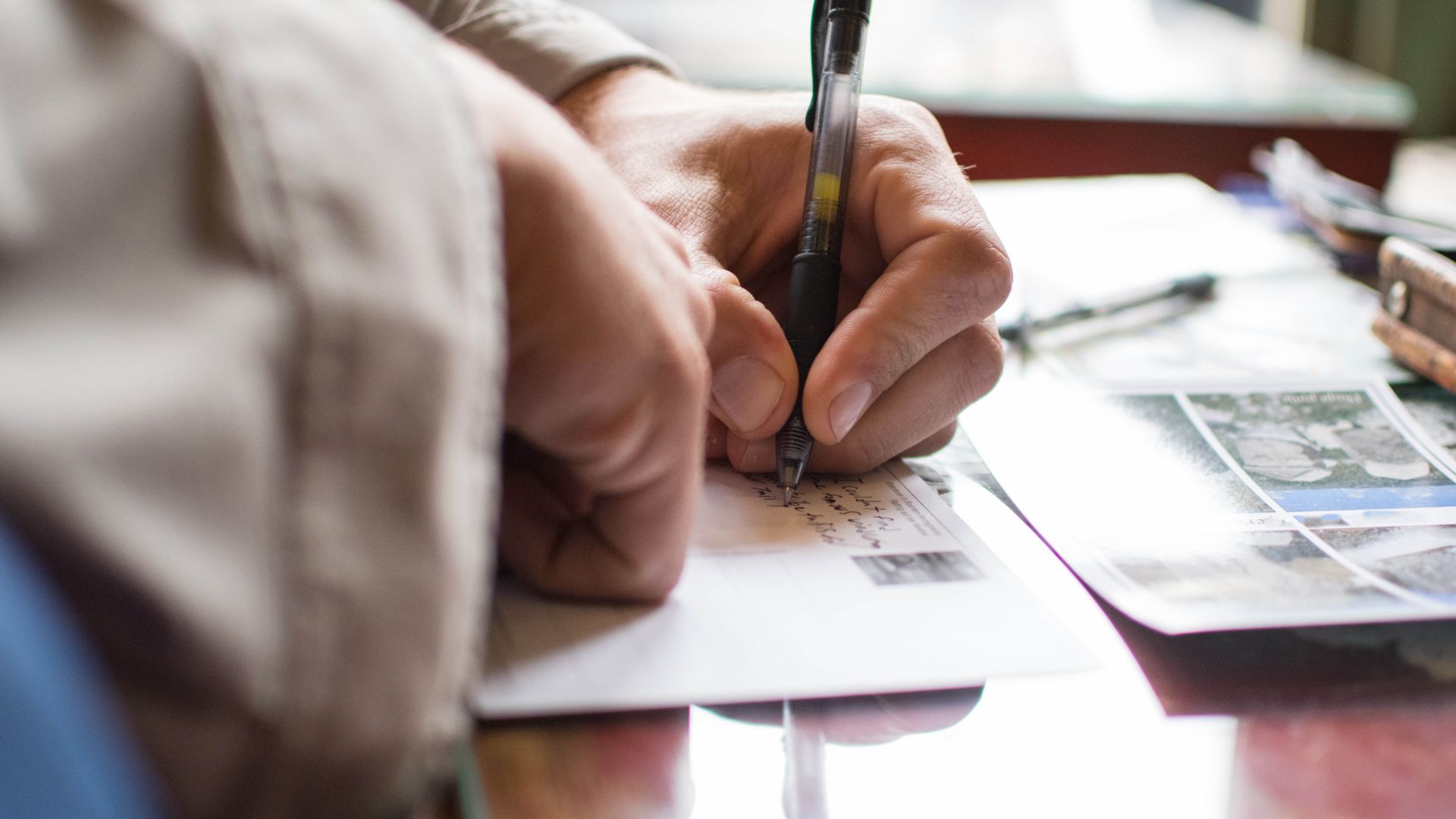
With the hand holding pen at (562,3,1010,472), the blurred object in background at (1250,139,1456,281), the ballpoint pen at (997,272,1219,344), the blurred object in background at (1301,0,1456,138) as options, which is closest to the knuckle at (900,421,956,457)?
the hand holding pen at (562,3,1010,472)

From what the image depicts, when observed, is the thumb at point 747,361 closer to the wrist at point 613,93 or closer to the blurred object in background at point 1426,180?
the wrist at point 613,93

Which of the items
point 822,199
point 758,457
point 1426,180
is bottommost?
point 1426,180

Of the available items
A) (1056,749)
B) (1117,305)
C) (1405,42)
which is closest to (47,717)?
(1056,749)

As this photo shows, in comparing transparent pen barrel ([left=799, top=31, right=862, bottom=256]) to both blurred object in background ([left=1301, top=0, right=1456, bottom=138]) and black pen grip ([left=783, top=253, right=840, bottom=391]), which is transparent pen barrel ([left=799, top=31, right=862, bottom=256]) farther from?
blurred object in background ([left=1301, top=0, right=1456, bottom=138])

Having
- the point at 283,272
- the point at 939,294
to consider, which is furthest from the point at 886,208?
the point at 283,272

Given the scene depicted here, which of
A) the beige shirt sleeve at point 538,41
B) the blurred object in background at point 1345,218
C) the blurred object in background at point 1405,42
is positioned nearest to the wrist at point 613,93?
the beige shirt sleeve at point 538,41

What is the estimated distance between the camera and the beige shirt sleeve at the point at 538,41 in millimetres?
778

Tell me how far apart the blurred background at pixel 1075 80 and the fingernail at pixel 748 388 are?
2.88 feet

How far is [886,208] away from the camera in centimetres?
57

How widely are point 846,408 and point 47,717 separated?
0.39 m

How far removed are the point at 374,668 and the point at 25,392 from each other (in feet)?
0.27

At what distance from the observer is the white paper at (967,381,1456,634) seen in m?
0.44

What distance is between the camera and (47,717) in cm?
16

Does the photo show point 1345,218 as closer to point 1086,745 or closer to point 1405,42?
point 1086,745
